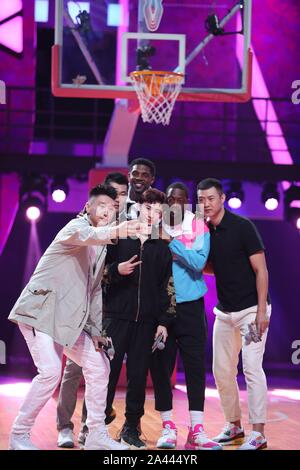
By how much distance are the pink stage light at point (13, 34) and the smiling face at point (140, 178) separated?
640cm

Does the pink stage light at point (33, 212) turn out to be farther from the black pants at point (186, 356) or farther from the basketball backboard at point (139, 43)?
the black pants at point (186, 356)

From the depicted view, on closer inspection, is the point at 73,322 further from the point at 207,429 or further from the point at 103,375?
the point at 207,429

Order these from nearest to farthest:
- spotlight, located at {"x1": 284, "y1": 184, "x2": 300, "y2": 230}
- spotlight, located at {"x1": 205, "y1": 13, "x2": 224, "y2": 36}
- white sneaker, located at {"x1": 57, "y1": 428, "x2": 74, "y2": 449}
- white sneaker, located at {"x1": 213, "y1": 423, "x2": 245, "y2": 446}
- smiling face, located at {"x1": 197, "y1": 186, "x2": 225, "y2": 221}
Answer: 1. white sneaker, located at {"x1": 57, "y1": 428, "x2": 74, "y2": 449}
2. smiling face, located at {"x1": 197, "y1": 186, "x2": 225, "y2": 221}
3. white sneaker, located at {"x1": 213, "y1": 423, "x2": 245, "y2": 446}
4. spotlight, located at {"x1": 205, "y1": 13, "x2": 224, "y2": 36}
5. spotlight, located at {"x1": 284, "y1": 184, "x2": 300, "y2": 230}

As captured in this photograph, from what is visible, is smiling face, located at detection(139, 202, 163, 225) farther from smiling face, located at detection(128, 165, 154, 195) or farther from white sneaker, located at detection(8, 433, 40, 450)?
white sneaker, located at detection(8, 433, 40, 450)

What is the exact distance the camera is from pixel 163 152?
38.3 ft

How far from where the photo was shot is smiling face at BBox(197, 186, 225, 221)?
5.40 m

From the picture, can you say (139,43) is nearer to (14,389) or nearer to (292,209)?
(14,389)

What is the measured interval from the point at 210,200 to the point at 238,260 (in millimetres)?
432

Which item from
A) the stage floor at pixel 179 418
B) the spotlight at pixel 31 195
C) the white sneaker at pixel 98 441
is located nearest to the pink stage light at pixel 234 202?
the spotlight at pixel 31 195

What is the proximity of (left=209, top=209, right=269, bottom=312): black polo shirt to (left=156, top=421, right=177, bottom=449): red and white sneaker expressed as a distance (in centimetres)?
85

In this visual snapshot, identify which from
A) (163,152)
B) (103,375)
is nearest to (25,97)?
(163,152)

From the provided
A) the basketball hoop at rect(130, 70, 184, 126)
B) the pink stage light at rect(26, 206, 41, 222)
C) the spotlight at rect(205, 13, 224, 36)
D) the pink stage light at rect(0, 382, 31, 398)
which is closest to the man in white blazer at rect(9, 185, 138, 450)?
the basketball hoop at rect(130, 70, 184, 126)
